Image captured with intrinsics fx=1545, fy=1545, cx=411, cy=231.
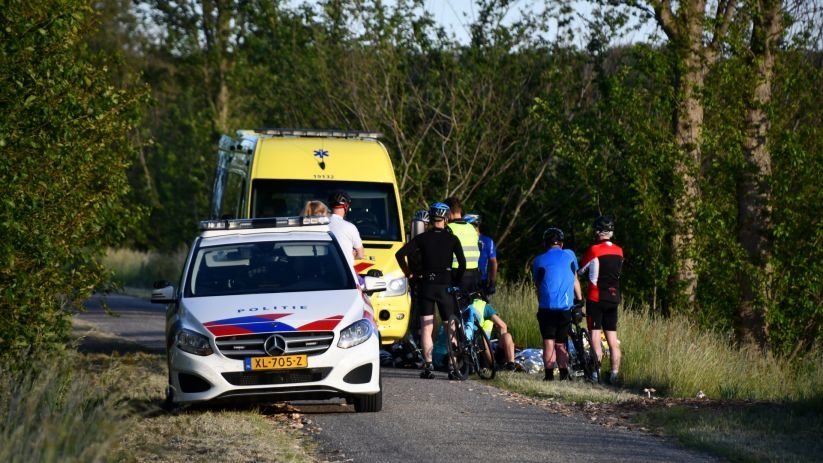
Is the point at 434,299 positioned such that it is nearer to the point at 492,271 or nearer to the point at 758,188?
the point at 492,271

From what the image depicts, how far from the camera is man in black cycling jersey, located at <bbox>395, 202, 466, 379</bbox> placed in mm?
16250

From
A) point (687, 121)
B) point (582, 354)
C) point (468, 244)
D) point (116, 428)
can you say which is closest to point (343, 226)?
point (468, 244)

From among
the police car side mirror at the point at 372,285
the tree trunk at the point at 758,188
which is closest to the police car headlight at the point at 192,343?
the police car side mirror at the point at 372,285

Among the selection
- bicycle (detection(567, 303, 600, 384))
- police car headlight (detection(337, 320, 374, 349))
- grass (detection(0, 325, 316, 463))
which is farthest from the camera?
bicycle (detection(567, 303, 600, 384))

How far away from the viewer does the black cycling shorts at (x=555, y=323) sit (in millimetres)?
16516

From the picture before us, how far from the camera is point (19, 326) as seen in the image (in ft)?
48.3

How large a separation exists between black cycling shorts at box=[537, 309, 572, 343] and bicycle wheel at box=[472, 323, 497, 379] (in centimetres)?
65

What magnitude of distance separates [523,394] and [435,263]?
183 cm

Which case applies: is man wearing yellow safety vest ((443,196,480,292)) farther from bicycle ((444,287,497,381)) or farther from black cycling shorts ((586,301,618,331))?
black cycling shorts ((586,301,618,331))

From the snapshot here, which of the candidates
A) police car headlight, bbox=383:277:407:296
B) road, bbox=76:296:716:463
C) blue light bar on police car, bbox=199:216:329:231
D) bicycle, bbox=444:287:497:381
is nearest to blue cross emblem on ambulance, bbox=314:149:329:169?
police car headlight, bbox=383:277:407:296

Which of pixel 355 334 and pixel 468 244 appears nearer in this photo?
pixel 355 334

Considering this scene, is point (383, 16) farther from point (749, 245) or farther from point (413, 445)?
point (413, 445)

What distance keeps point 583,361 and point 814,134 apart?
10163 millimetres

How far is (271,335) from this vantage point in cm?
1283
